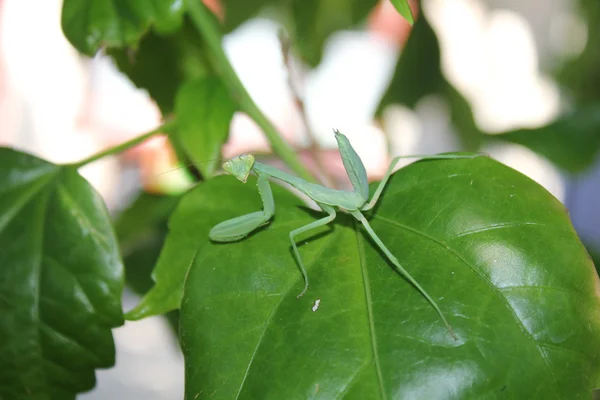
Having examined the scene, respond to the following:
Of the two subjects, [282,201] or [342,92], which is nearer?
[282,201]

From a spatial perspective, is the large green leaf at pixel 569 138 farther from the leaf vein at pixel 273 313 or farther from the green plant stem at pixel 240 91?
the leaf vein at pixel 273 313

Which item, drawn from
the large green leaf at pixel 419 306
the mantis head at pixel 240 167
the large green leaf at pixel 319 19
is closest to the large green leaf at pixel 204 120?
the mantis head at pixel 240 167

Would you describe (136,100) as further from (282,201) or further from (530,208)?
(530,208)

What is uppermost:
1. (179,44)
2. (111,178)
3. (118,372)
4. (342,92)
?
(179,44)

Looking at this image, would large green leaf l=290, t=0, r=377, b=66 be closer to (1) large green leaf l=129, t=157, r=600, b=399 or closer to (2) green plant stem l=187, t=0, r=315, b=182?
(2) green plant stem l=187, t=0, r=315, b=182

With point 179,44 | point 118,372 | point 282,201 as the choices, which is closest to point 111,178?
point 118,372

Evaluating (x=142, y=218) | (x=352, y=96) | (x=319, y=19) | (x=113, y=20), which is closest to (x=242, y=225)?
(x=113, y=20)

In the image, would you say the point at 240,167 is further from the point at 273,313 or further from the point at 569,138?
the point at 569,138
